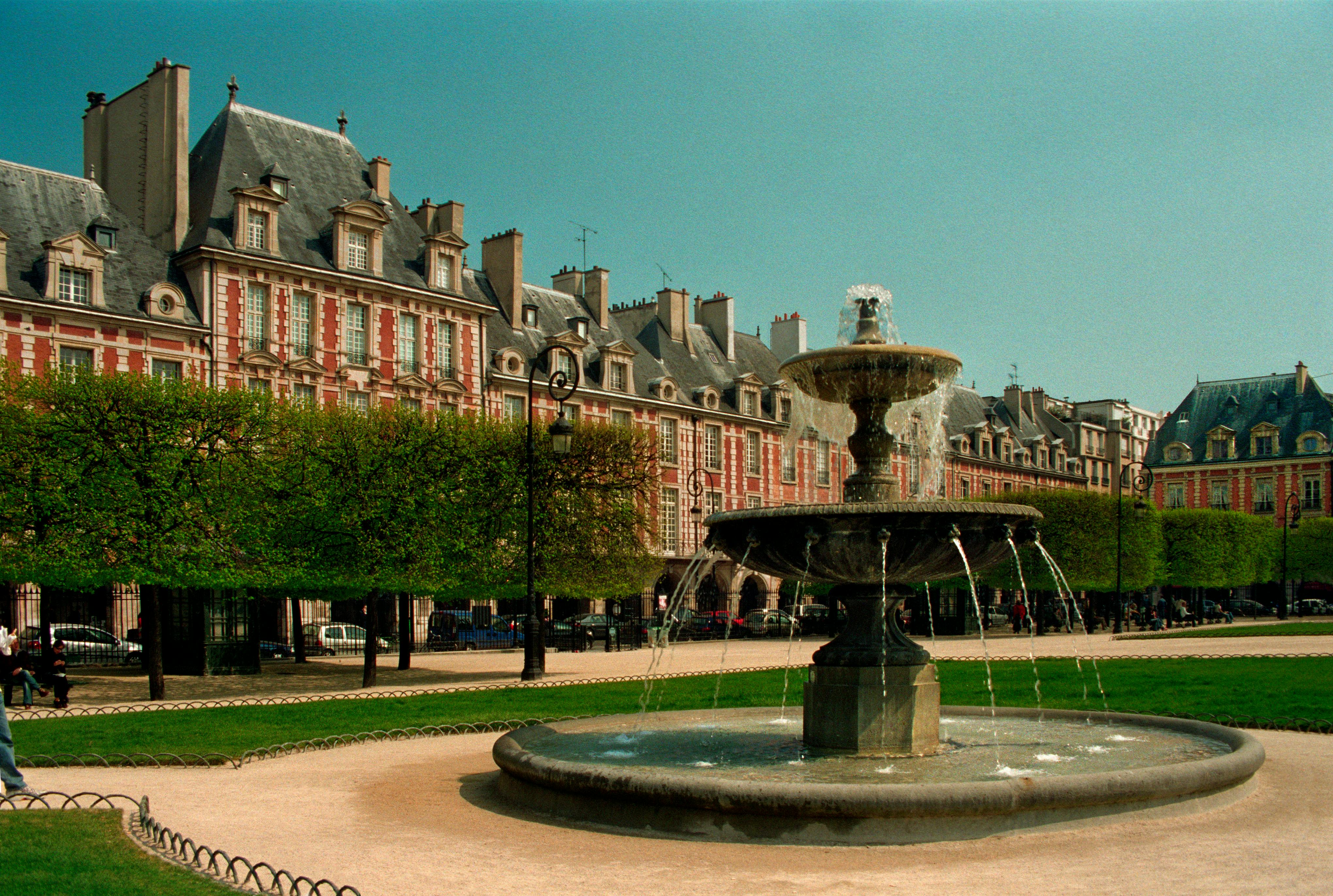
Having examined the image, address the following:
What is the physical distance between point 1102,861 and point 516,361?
39.4 meters

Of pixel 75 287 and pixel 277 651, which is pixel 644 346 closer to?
pixel 277 651

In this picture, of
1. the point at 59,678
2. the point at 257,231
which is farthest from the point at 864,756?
the point at 257,231

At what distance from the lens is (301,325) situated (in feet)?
125

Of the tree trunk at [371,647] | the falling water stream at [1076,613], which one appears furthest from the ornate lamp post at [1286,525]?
the tree trunk at [371,647]

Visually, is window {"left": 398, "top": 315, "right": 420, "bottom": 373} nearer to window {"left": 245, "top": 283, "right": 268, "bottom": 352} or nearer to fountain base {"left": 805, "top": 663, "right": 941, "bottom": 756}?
window {"left": 245, "top": 283, "right": 268, "bottom": 352}

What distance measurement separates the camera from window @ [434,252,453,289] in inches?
1668

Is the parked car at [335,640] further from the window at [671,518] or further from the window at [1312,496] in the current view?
the window at [1312,496]

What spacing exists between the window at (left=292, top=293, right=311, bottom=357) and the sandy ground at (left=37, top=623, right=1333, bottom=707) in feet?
33.6

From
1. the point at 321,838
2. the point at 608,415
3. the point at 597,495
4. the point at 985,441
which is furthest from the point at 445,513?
the point at 985,441

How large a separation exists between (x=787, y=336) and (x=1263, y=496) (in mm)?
35332

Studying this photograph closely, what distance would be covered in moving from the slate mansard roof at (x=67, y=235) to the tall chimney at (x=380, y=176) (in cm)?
887

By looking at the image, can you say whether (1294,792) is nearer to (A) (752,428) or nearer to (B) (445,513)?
(B) (445,513)

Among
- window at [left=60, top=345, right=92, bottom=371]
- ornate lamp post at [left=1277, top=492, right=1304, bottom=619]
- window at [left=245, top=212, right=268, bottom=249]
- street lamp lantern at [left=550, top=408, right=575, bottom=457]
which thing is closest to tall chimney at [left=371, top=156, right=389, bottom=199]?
window at [left=245, top=212, right=268, bottom=249]

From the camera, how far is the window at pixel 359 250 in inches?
1565
